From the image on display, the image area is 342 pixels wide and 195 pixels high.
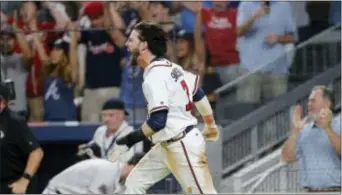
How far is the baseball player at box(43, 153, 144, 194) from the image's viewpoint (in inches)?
491

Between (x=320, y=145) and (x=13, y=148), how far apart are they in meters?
2.46

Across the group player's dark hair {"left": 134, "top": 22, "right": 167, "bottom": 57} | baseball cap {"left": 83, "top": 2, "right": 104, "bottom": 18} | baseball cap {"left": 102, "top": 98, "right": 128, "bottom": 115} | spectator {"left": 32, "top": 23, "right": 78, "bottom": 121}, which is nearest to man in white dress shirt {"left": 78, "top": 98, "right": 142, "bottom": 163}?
baseball cap {"left": 102, "top": 98, "right": 128, "bottom": 115}

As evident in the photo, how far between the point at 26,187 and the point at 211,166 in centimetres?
165

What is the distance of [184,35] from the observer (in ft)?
45.8

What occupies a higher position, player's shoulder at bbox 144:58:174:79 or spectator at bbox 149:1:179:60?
player's shoulder at bbox 144:58:174:79

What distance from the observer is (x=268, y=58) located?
14023mm

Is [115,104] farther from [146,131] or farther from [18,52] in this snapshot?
[146,131]

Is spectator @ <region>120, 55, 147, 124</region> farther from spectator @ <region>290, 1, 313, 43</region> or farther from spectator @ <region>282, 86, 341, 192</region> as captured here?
spectator @ <region>282, 86, 341, 192</region>

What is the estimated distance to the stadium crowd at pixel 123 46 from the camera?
14.0m

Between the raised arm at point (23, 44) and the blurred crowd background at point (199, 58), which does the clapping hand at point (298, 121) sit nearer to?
the blurred crowd background at point (199, 58)

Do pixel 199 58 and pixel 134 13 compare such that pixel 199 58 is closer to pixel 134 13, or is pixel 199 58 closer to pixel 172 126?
pixel 134 13

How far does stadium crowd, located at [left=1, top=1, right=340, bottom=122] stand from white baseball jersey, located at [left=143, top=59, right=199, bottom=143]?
102 inches

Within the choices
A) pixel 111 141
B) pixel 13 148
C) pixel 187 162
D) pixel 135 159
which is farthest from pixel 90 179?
pixel 187 162

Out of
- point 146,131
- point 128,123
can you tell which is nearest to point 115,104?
point 128,123
